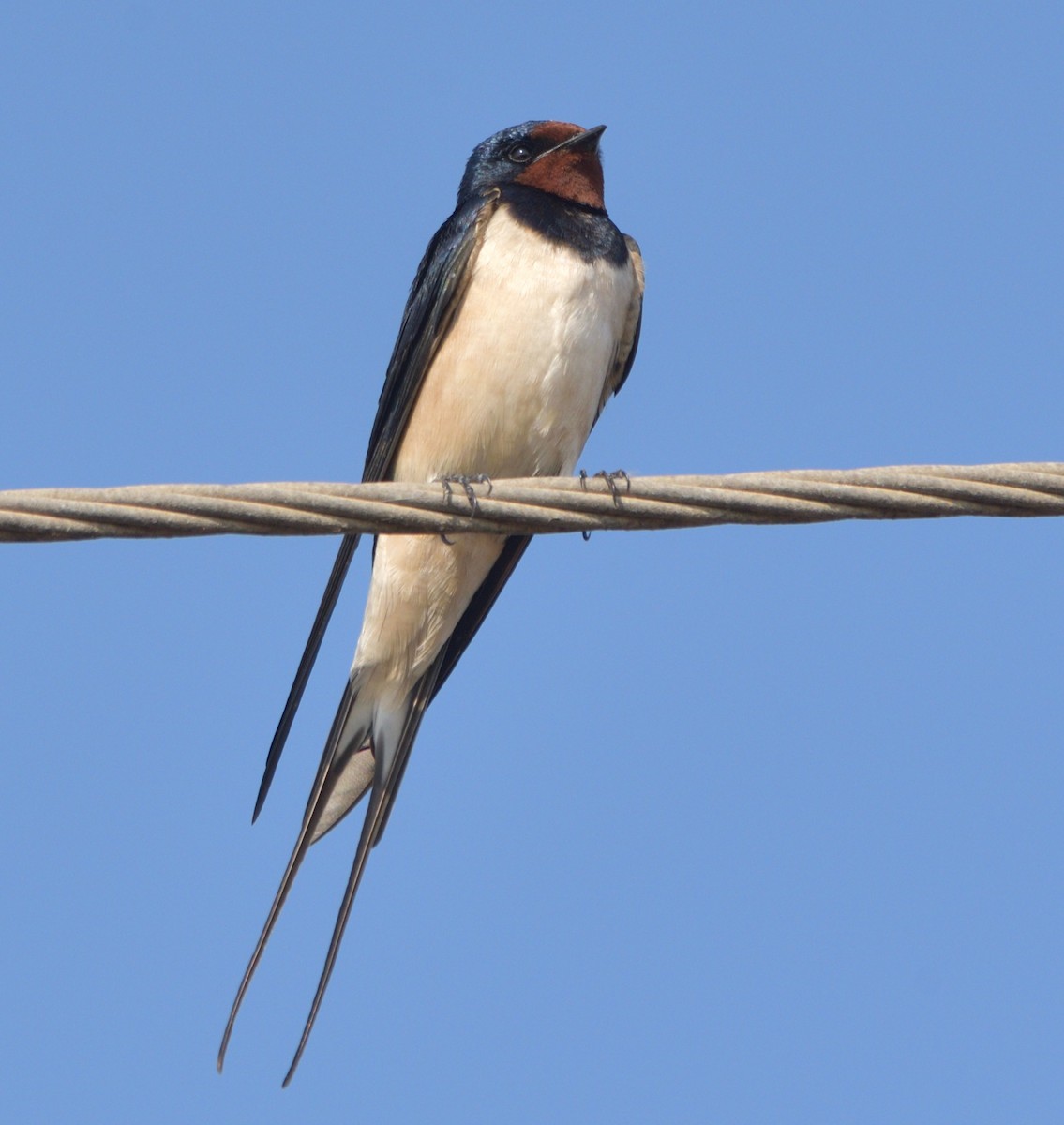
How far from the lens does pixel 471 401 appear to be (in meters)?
3.86

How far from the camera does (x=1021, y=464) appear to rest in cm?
234

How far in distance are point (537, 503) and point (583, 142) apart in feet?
6.95

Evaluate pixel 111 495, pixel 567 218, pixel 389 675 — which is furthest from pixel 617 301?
pixel 111 495

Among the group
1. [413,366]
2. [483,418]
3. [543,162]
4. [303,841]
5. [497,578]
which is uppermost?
[543,162]

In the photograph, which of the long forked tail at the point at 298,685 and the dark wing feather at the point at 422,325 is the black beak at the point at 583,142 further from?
the long forked tail at the point at 298,685

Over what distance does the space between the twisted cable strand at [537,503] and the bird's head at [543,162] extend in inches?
74.9

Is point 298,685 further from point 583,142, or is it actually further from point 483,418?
point 583,142

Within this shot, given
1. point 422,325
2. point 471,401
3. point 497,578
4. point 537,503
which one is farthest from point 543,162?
point 537,503

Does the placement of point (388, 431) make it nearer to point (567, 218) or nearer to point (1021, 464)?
point (567, 218)

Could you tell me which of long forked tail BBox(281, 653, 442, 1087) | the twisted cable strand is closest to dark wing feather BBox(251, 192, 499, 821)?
long forked tail BBox(281, 653, 442, 1087)

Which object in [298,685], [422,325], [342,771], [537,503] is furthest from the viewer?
[422,325]

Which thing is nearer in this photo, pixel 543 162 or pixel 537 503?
pixel 537 503

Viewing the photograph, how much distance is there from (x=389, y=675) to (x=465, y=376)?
672 millimetres

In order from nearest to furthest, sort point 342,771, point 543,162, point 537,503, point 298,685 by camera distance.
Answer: point 537,503, point 298,685, point 342,771, point 543,162
